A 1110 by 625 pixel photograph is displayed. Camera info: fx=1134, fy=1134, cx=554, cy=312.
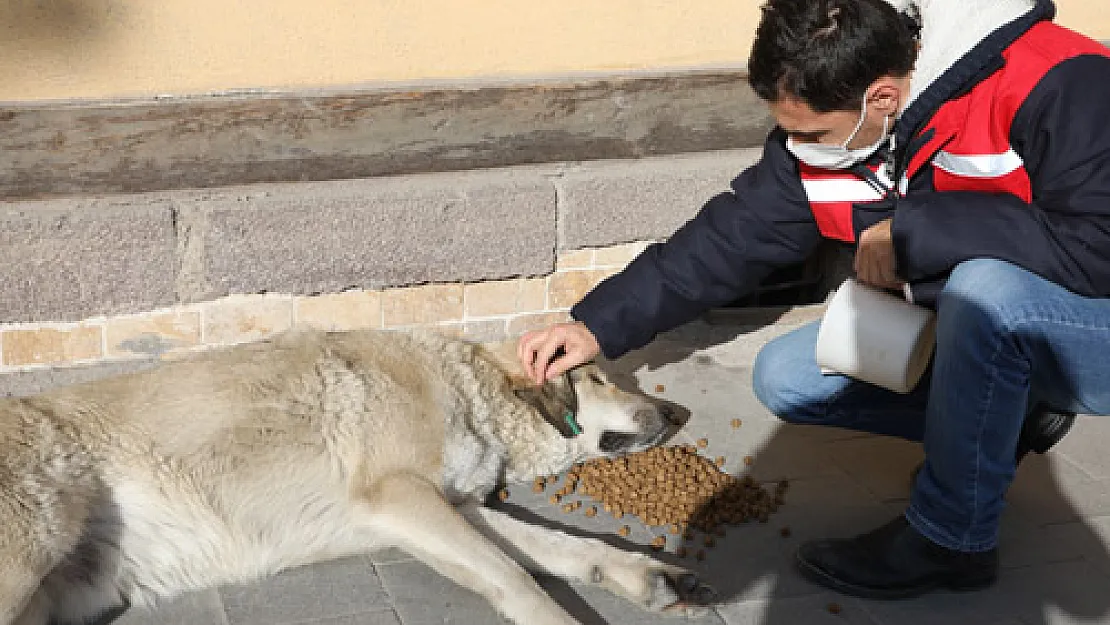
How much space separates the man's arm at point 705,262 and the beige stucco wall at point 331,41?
1466 mm

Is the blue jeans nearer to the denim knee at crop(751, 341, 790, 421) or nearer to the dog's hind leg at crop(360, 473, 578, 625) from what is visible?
the denim knee at crop(751, 341, 790, 421)

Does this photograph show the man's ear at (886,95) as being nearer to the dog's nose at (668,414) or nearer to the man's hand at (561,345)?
the man's hand at (561,345)

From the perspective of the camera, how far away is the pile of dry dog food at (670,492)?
4.02 meters

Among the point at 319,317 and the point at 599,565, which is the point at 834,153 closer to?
the point at 599,565

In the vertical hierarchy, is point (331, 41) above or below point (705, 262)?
above

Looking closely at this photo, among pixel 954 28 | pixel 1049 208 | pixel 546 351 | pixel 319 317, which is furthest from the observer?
pixel 319 317

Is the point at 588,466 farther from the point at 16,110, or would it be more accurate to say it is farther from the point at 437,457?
the point at 16,110

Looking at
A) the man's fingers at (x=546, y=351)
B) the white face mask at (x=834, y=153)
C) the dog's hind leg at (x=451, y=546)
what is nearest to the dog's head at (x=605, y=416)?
the man's fingers at (x=546, y=351)

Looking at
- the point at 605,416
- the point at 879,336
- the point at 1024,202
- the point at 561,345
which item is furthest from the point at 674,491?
the point at 1024,202

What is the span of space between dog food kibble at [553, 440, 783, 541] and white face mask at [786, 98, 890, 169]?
1.26 m

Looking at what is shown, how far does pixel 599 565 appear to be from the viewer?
364 cm

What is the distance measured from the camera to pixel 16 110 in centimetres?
432

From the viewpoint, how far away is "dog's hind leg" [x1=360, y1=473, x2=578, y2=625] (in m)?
3.41

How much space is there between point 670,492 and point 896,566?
2.99ft
